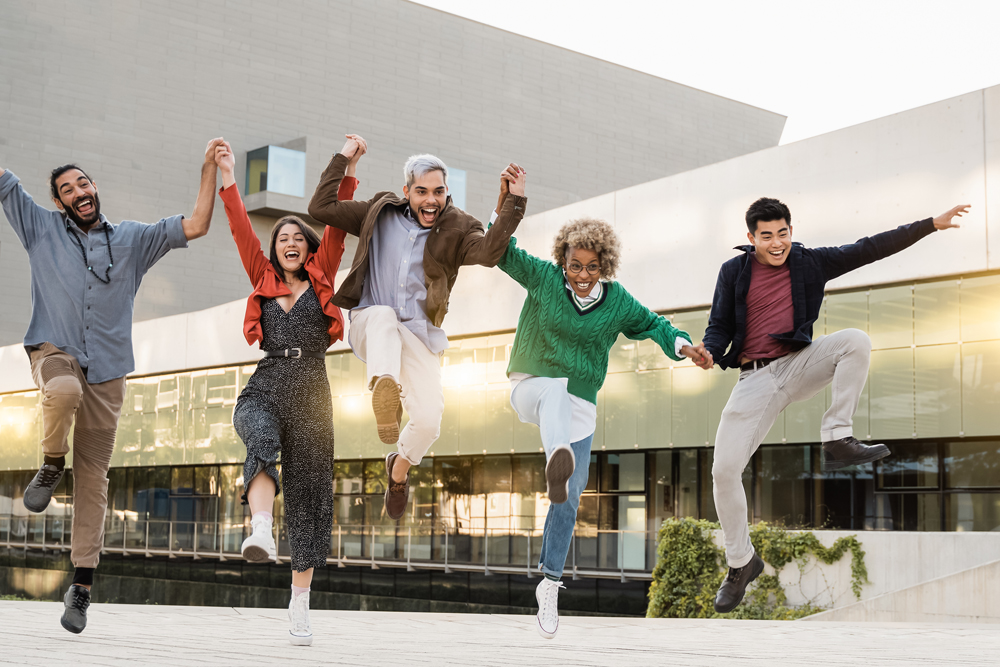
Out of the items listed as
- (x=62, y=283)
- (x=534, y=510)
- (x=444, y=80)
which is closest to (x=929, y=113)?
(x=534, y=510)

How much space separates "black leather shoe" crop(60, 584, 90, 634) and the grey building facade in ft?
107

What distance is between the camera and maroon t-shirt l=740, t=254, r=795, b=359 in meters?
6.98

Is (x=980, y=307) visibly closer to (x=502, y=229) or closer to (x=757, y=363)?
(x=757, y=363)

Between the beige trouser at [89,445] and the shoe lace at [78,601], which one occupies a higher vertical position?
the beige trouser at [89,445]

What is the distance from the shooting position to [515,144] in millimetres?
45156

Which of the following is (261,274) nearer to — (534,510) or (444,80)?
(534,510)

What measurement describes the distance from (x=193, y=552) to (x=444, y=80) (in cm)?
2218

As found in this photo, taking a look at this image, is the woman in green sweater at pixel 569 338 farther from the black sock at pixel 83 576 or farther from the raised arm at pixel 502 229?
the black sock at pixel 83 576

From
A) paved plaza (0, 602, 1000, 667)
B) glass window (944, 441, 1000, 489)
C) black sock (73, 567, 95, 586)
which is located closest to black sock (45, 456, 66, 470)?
black sock (73, 567, 95, 586)

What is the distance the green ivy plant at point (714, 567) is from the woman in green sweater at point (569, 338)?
1259 cm

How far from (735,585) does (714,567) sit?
1374 cm

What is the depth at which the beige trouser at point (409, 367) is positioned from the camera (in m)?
6.73

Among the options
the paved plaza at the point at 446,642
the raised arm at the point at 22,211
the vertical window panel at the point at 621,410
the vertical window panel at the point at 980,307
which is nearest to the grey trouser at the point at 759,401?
the paved plaza at the point at 446,642

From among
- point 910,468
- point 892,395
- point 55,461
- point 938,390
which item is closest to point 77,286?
point 55,461
